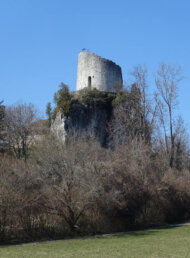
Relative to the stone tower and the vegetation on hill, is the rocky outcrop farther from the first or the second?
the vegetation on hill

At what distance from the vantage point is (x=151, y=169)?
67.5 ft

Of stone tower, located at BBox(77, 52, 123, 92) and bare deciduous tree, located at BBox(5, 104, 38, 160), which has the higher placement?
stone tower, located at BBox(77, 52, 123, 92)

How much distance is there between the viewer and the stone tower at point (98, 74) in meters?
39.3

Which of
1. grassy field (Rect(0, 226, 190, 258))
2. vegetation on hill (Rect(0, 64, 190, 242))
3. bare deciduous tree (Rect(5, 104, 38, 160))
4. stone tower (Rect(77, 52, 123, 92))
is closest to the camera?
grassy field (Rect(0, 226, 190, 258))

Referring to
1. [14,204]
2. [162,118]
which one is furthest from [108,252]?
[162,118]

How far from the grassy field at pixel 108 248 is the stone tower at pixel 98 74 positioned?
27.4 m

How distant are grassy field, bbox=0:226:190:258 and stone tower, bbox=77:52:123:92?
27.4 m

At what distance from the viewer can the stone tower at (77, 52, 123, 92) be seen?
39.3m

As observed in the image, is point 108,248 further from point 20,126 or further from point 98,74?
point 98,74

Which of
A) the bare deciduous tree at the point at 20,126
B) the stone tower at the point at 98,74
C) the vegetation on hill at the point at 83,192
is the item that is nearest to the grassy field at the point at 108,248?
the vegetation on hill at the point at 83,192

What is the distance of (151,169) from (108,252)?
1059 centimetres

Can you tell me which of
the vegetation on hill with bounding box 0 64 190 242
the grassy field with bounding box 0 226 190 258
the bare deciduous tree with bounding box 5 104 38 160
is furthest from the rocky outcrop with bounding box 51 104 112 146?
the grassy field with bounding box 0 226 190 258

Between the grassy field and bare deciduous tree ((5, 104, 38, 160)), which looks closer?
the grassy field

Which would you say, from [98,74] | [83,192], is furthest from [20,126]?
[83,192]
